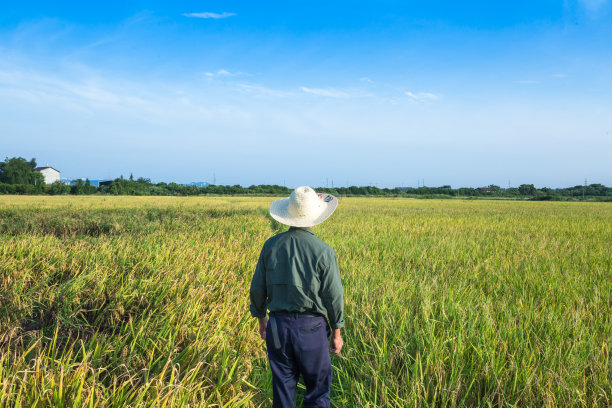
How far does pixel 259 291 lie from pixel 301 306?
299mm

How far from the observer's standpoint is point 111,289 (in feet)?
10.9

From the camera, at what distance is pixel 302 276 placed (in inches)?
71.9

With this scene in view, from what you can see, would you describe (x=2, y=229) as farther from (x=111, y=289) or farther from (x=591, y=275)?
(x=591, y=275)

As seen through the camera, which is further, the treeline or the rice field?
the treeline

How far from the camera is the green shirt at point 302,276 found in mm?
1793

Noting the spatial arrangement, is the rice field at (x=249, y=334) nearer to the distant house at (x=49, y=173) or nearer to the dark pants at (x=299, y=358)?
the dark pants at (x=299, y=358)

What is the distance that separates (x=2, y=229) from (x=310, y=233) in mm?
10511

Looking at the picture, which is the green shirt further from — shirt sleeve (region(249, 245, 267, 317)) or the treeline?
the treeline

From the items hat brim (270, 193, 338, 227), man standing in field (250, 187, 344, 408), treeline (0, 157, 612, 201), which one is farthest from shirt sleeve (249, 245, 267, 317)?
treeline (0, 157, 612, 201)

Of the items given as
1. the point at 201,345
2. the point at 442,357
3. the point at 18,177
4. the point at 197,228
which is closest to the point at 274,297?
the point at 201,345

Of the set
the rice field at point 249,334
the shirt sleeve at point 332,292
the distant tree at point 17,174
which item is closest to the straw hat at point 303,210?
the shirt sleeve at point 332,292

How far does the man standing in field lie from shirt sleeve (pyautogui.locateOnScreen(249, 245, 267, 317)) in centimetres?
5

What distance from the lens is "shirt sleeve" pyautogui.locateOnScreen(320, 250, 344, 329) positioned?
1.81m

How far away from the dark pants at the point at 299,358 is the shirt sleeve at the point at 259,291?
129 millimetres
